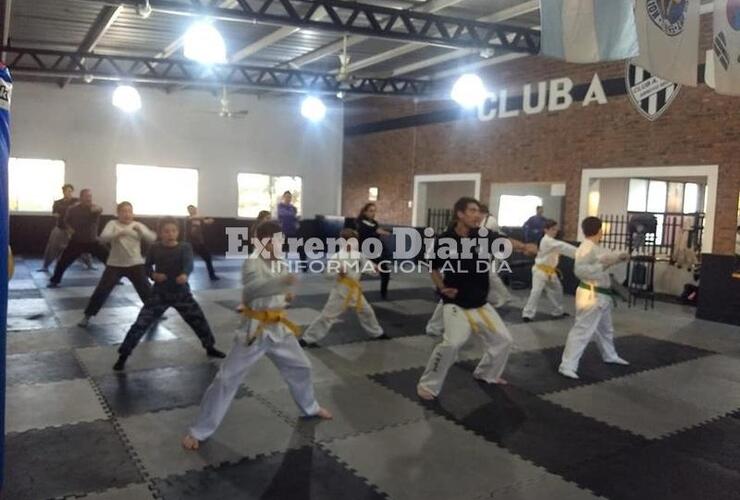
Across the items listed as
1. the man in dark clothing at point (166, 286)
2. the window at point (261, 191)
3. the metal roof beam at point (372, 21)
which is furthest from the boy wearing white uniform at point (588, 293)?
the window at point (261, 191)

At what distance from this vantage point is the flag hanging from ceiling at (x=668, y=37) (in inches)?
177

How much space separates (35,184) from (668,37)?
40.0ft

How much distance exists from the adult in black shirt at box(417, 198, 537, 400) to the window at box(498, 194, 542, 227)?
29.7 feet

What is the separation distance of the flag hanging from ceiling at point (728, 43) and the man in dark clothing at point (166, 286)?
16.5 ft

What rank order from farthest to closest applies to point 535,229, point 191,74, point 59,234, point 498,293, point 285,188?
1. point 285,188
2. point 191,74
3. point 535,229
4. point 59,234
5. point 498,293

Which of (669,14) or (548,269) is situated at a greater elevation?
(669,14)

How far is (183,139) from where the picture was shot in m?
13.4

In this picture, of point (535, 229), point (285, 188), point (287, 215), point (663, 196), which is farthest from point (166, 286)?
point (663, 196)

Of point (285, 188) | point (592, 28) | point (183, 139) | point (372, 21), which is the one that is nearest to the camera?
point (592, 28)

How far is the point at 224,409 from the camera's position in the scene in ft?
10.8

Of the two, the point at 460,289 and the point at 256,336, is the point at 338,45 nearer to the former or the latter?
the point at 460,289

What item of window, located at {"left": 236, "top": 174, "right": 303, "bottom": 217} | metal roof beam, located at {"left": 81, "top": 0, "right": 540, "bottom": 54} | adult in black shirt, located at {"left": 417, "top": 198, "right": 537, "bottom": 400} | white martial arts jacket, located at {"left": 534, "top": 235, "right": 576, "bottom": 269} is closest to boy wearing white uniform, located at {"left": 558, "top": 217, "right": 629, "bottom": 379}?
adult in black shirt, located at {"left": 417, "top": 198, "right": 537, "bottom": 400}

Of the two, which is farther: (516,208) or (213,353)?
(516,208)

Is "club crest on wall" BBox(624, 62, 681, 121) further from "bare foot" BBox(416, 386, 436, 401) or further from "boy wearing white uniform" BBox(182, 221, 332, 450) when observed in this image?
"boy wearing white uniform" BBox(182, 221, 332, 450)
